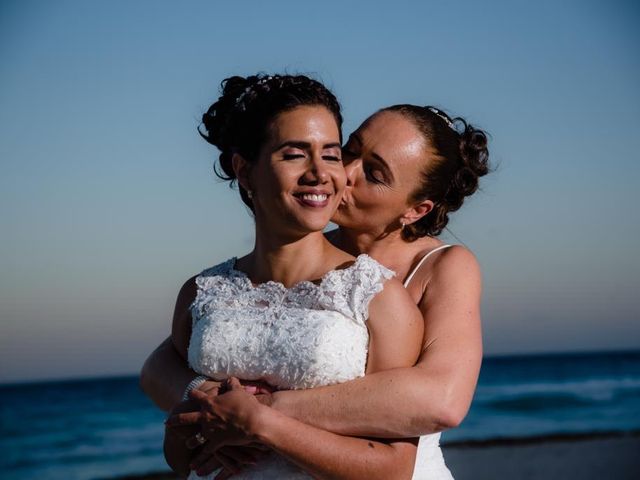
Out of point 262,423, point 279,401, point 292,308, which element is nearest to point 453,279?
point 292,308

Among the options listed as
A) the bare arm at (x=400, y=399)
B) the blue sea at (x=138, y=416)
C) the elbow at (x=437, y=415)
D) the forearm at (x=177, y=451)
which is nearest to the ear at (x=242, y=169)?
the bare arm at (x=400, y=399)

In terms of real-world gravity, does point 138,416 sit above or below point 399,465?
below

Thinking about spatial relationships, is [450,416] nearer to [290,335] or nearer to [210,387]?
[290,335]

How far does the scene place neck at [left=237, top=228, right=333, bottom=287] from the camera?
4.15 metres

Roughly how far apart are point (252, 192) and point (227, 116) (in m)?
0.34

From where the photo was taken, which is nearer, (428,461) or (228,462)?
(228,462)

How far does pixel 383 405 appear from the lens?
374 centimetres

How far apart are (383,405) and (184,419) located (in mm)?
806

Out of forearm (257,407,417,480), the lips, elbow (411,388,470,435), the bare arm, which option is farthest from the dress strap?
forearm (257,407,417,480)

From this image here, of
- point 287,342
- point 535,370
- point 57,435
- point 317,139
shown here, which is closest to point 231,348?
point 287,342

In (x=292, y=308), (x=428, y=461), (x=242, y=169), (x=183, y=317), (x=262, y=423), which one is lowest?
(x=428, y=461)

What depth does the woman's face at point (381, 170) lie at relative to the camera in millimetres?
4617

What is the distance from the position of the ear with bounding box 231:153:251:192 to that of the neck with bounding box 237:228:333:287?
0.77ft

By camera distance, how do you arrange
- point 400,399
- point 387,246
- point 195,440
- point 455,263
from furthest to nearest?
point 387,246
point 455,263
point 195,440
point 400,399
